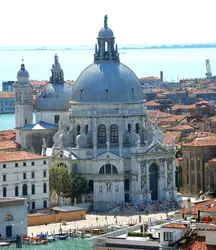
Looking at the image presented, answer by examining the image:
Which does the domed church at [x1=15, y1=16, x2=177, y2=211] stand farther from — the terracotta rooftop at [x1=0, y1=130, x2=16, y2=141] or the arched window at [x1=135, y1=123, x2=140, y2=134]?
the terracotta rooftop at [x1=0, y1=130, x2=16, y2=141]

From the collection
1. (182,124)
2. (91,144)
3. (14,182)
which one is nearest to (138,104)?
(91,144)

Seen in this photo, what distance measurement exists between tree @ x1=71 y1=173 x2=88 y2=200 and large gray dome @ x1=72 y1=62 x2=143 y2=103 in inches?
196

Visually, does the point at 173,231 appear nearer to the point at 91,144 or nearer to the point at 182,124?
the point at 91,144

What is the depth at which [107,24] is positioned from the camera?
76438 millimetres

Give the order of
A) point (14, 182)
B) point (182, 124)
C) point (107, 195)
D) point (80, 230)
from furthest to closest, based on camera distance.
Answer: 1. point (182, 124)
2. point (107, 195)
3. point (14, 182)
4. point (80, 230)

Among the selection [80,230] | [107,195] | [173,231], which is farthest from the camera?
[107,195]

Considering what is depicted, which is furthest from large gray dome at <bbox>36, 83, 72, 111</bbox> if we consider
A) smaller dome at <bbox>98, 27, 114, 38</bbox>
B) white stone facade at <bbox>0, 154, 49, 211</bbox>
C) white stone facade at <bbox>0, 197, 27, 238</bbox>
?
white stone facade at <bbox>0, 197, 27, 238</bbox>

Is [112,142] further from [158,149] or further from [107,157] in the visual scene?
[158,149]

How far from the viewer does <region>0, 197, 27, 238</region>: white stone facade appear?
56.7m

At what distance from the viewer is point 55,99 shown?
76.6 metres

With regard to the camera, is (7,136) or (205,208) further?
(7,136)

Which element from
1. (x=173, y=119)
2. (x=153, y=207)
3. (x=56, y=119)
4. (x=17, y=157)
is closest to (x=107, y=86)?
(x=56, y=119)

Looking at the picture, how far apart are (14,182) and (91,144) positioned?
8109mm

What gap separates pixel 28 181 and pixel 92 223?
4655 mm
